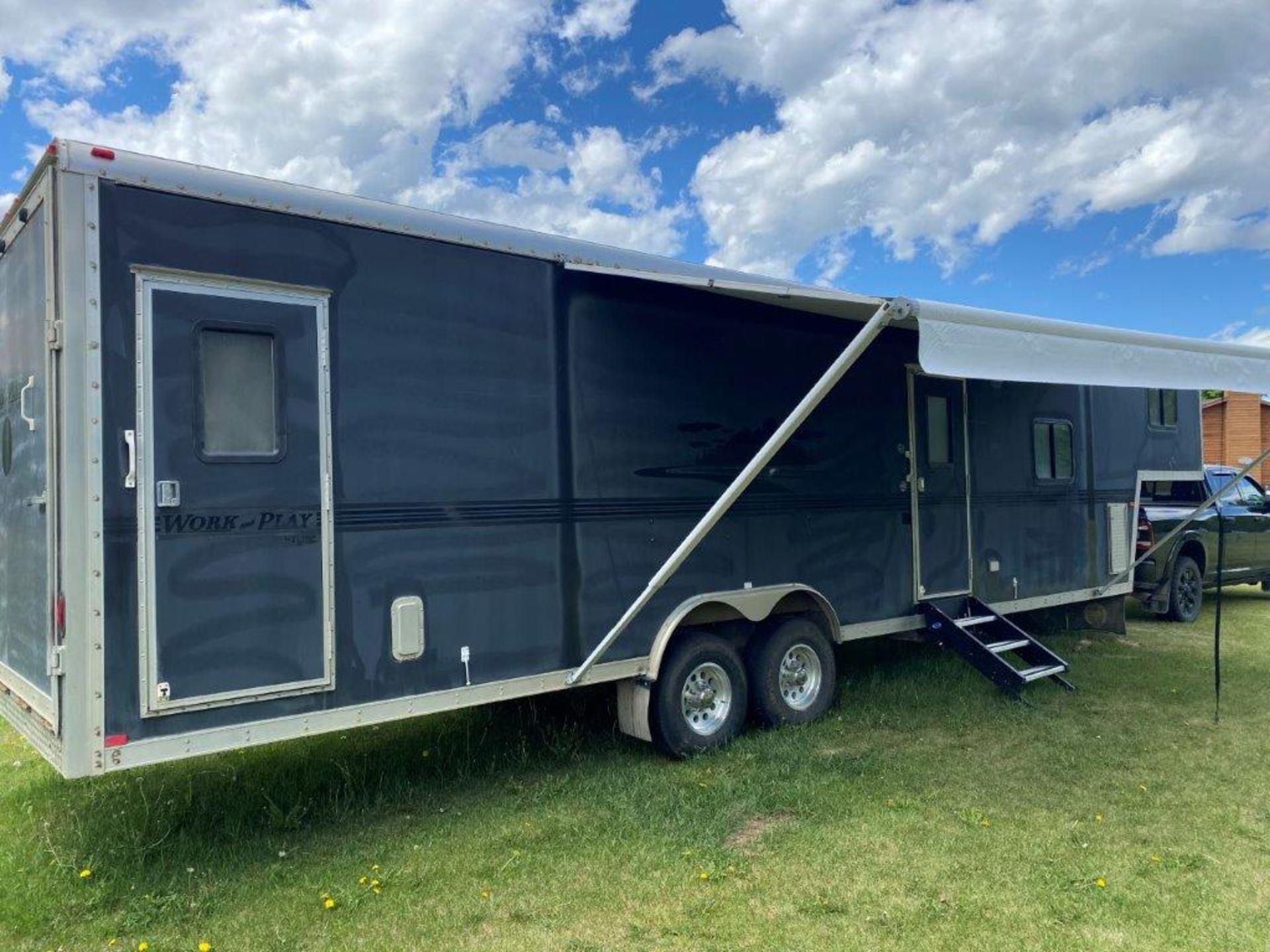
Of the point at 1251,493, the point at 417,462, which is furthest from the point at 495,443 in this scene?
the point at 1251,493

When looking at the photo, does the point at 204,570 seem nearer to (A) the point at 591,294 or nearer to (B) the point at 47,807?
(B) the point at 47,807

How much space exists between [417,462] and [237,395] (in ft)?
2.87

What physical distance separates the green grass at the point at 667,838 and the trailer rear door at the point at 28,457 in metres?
0.89

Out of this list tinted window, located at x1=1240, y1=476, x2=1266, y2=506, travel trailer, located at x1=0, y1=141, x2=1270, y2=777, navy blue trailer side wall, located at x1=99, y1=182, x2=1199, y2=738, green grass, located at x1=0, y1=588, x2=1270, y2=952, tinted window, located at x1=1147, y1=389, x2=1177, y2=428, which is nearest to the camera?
green grass, located at x1=0, y1=588, x2=1270, y2=952

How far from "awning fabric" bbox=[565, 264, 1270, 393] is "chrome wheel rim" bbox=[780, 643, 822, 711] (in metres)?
2.25

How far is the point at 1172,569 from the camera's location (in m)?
10.3

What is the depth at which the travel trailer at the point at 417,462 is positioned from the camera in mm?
3777

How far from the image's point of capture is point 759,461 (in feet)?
16.1

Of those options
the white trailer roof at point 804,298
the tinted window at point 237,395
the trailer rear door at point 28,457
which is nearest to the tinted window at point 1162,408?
the white trailer roof at point 804,298

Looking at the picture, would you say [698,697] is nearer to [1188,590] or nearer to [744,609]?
[744,609]

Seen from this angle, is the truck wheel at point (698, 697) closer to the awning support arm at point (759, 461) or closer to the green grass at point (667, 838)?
the green grass at point (667, 838)

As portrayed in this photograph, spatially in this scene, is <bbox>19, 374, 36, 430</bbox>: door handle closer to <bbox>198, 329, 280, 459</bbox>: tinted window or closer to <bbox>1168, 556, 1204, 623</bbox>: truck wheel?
<bbox>198, 329, 280, 459</bbox>: tinted window

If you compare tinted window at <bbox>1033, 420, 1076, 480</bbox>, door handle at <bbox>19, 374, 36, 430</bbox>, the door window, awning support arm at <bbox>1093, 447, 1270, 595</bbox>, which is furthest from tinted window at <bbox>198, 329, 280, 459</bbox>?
awning support arm at <bbox>1093, 447, 1270, 595</bbox>

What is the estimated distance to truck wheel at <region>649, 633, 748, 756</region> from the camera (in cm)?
551
